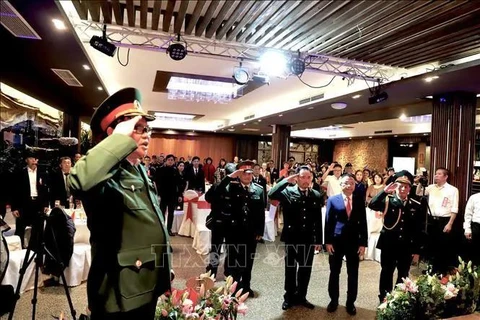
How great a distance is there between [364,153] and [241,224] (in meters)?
13.2

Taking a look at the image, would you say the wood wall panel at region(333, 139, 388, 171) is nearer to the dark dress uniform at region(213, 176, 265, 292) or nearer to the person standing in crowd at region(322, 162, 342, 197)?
the person standing in crowd at region(322, 162, 342, 197)

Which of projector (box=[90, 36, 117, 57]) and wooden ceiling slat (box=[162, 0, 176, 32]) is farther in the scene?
projector (box=[90, 36, 117, 57])

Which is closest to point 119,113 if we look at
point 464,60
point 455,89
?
point 464,60

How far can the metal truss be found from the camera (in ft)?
11.3

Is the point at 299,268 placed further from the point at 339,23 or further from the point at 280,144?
the point at 280,144

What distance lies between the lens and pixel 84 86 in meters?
5.98

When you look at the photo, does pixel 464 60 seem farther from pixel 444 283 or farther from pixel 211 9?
pixel 211 9

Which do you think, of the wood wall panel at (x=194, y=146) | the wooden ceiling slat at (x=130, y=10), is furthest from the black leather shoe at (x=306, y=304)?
the wood wall panel at (x=194, y=146)

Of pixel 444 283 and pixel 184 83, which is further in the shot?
pixel 184 83

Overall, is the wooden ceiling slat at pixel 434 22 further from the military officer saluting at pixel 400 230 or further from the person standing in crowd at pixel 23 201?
the person standing in crowd at pixel 23 201

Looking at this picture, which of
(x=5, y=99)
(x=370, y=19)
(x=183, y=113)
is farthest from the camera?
(x=183, y=113)

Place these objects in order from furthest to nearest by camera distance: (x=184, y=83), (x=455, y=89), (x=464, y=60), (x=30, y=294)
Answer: (x=184, y=83) < (x=455, y=89) < (x=464, y=60) < (x=30, y=294)

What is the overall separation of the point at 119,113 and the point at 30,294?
3.07 meters

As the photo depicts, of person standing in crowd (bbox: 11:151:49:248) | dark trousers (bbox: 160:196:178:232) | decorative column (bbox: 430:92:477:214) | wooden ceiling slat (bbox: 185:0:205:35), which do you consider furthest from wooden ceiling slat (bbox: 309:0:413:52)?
person standing in crowd (bbox: 11:151:49:248)
